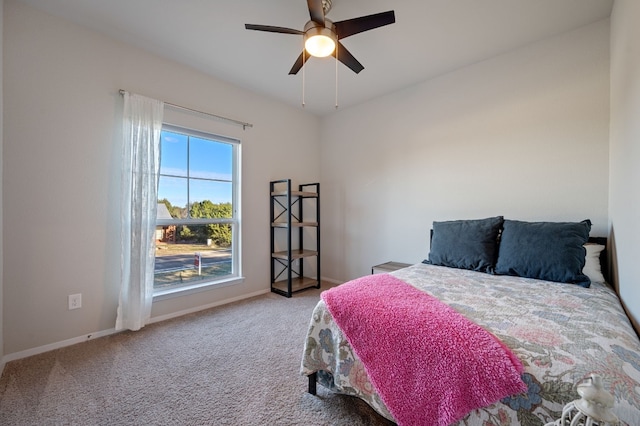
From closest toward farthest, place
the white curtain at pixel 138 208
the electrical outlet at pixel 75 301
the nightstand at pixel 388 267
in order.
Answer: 1. the electrical outlet at pixel 75 301
2. the white curtain at pixel 138 208
3. the nightstand at pixel 388 267

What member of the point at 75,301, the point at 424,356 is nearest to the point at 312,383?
the point at 424,356

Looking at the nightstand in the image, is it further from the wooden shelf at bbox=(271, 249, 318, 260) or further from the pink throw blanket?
the pink throw blanket

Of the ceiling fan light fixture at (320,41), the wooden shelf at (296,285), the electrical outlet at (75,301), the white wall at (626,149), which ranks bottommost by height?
the wooden shelf at (296,285)

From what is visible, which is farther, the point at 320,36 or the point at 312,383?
the point at 320,36

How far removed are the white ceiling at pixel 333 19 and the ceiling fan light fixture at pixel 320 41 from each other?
0.38m

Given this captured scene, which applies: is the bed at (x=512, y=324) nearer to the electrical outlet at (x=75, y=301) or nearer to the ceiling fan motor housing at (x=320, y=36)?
the ceiling fan motor housing at (x=320, y=36)

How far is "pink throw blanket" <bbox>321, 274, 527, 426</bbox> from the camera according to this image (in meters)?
0.91

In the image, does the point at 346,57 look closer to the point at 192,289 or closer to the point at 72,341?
the point at 192,289

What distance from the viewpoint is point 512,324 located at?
45.5 inches

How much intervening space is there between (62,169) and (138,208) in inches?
22.9

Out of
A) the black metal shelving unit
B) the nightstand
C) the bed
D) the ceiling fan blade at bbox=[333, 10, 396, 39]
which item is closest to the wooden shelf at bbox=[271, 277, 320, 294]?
the black metal shelving unit

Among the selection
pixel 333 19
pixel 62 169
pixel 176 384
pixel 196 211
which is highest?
pixel 333 19

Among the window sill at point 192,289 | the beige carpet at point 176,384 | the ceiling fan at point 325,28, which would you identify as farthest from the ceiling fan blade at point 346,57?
the window sill at point 192,289

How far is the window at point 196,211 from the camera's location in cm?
272
